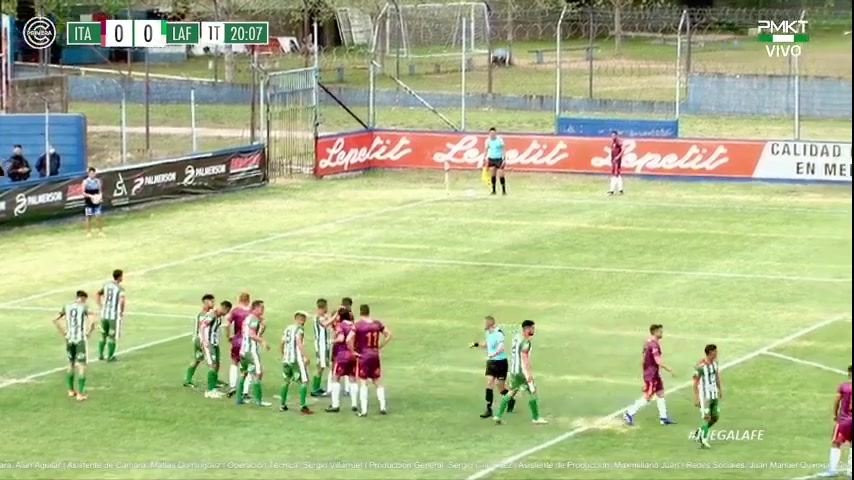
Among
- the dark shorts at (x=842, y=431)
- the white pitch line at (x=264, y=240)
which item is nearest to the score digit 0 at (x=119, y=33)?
the white pitch line at (x=264, y=240)

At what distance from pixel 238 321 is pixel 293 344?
1.12 metres

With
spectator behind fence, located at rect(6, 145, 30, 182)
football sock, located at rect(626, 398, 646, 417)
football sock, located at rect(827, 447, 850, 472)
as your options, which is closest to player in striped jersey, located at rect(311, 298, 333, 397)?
football sock, located at rect(626, 398, 646, 417)

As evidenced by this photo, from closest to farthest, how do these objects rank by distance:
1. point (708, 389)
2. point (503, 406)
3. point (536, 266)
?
point (708, 389) → point (503, 406) → point (536, 266)

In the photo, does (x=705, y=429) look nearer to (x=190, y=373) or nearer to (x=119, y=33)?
(x=190, y=373)

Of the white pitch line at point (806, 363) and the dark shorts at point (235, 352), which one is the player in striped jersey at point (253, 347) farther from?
the white pitch line at point (806, 363)

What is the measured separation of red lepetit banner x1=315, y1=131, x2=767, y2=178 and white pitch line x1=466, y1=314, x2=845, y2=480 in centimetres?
1849

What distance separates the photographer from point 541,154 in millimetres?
54031

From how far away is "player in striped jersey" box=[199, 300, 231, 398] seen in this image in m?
27.6

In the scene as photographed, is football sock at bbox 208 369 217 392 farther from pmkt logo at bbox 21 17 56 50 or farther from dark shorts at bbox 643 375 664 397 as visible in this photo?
pmkt logo at bbox 21 17 56 50

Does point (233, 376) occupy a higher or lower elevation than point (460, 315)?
lower

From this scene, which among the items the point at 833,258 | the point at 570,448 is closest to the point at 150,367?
the point at 570,448

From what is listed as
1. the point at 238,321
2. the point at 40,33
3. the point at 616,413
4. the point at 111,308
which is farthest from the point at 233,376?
the point at 40,33

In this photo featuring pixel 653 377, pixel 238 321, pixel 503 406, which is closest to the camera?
pixel 653 377

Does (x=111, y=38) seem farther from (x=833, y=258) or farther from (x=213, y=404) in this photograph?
(x=213, y=404)
